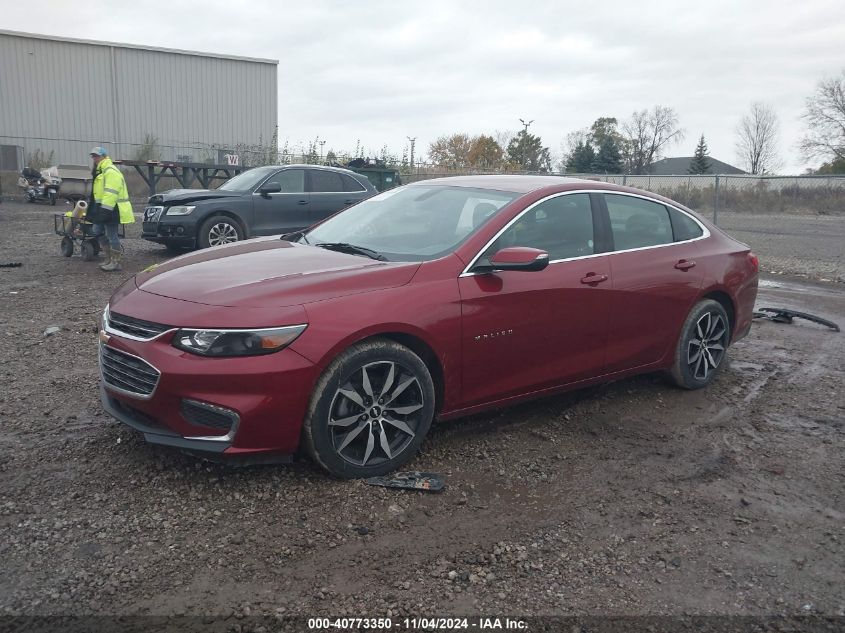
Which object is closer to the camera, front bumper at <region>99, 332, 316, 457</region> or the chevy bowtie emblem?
front bumper at <region>99, 332, 316, 457</region>

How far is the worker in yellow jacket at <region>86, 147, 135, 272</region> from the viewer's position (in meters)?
10.6

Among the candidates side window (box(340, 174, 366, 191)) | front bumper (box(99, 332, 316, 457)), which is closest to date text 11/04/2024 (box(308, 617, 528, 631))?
front bumper (box(99, 332, 316, 457))

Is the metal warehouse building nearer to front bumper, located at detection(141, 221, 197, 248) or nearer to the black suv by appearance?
the black suv

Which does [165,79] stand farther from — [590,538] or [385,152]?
[590,538]

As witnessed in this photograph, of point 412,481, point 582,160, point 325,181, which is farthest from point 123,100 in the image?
point 412,481

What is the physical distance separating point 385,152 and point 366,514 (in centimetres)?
2739

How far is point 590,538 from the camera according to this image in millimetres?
3461

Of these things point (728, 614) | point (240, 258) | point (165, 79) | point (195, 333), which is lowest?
point (728, 614)

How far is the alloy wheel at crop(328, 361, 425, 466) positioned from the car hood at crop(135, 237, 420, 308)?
471mm

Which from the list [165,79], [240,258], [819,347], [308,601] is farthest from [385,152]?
[308,601]

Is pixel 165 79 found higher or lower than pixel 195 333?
higher

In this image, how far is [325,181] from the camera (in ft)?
43.2

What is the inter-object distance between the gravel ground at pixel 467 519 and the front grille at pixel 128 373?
49cm

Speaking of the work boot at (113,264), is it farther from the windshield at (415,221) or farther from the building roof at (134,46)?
the building roof at (134,46)
